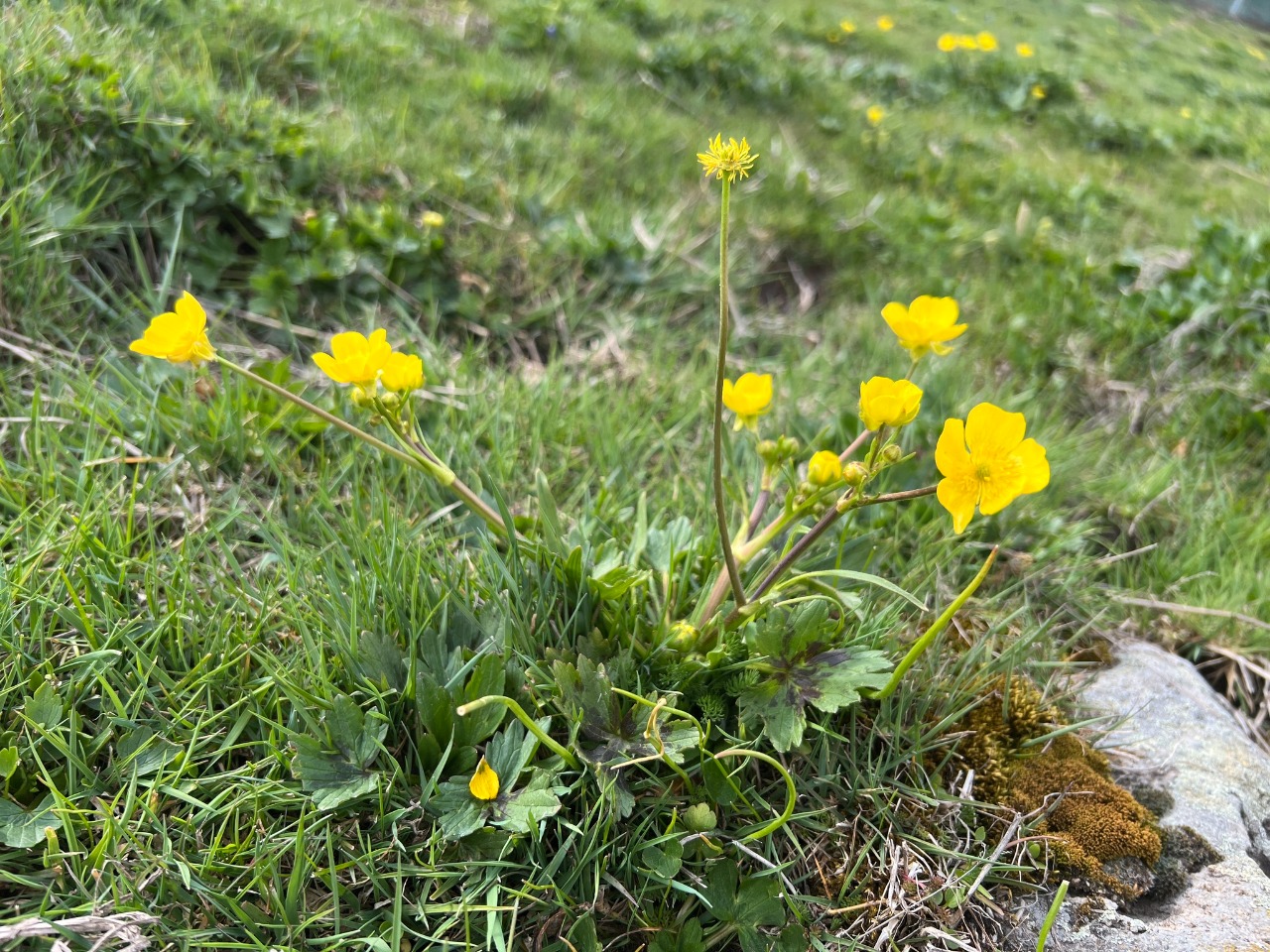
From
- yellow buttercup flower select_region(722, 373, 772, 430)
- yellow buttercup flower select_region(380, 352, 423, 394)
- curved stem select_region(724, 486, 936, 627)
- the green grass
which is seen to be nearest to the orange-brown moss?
the green grass

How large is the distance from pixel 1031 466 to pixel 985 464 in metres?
0.07

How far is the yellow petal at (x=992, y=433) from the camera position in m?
1.18

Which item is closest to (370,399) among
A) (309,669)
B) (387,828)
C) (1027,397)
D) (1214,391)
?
(309,669)

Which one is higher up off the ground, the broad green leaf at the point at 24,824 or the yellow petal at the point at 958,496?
the yellow petal at the point at 958,496

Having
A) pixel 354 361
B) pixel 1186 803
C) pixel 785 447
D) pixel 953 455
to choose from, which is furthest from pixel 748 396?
pixel 1186 803

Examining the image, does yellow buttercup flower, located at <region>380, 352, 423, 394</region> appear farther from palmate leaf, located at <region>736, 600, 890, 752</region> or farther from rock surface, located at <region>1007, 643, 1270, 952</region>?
rock surface, located at <region>1007, 643, 1270, 952</region>

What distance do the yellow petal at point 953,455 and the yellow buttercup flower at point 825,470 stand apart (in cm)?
16

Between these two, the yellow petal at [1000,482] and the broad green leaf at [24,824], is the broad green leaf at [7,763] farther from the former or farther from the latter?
the yellow petal at [1000,482]

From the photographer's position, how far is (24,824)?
1123 millimetres

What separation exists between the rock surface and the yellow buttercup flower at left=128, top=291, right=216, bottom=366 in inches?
68.1

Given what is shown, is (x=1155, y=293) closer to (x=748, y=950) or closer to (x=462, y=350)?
(x=462, y=350)

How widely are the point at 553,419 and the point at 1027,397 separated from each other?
165cm

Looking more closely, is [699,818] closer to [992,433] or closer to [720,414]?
[720,414]

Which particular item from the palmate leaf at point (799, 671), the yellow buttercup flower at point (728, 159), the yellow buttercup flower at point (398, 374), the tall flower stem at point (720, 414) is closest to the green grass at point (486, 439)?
the palmate leaf at point (799, 671)
